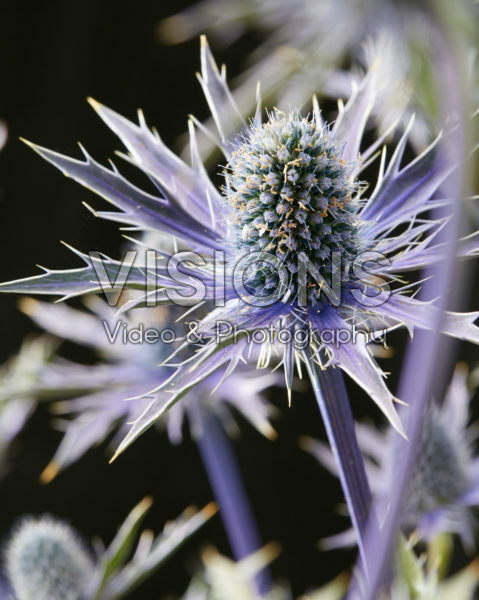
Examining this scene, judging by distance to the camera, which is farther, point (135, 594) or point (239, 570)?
point (135, 594)

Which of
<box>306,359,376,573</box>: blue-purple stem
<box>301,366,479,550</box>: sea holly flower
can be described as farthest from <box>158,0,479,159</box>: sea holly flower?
<box>301,366,479,550</box>: sea holly flower

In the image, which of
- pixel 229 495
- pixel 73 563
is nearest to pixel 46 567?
pixel 73 563

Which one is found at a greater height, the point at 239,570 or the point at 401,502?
the point at 401,502

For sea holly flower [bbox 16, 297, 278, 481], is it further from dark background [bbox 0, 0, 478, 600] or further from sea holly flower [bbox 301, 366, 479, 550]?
dark background [bbox 0, 0, 478, 600]

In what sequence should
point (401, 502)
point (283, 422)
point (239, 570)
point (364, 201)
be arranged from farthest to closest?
point (283, 422) → point (239, 570) → point (364, 201) → point (401, 502)

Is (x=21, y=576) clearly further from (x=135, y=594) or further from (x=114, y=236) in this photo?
(x=135, y=594)

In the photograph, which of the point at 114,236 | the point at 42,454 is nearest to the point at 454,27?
the point at 114,236

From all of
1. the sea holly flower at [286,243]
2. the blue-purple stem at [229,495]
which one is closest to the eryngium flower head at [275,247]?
the sea holly flower at [286,243]
